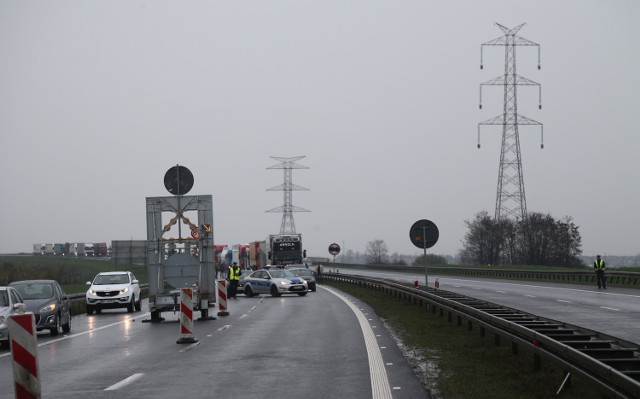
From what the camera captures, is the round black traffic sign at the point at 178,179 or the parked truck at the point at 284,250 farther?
the parked truck at the point at 284,250

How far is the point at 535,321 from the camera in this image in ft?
57.2

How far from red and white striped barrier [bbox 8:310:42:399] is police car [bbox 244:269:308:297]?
125 ft

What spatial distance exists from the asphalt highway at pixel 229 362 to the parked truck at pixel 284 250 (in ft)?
147

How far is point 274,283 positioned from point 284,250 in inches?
992

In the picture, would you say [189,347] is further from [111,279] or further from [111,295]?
[111,279]

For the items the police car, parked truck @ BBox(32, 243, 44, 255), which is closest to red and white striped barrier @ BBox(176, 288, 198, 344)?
the police car

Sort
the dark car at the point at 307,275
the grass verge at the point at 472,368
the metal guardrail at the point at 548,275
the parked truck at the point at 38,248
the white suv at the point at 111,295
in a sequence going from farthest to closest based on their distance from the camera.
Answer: the parked truck at the point at 38,248, the dark car at the point at 307,275, the metal guardrail at the point at 548,275, the white suv at the point at 111,295, the grass verge at the point at 472,368

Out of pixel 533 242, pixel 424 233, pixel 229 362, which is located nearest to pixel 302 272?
pixel 424 233

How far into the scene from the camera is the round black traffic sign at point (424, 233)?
98.6ft

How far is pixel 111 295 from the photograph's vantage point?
3631 cm

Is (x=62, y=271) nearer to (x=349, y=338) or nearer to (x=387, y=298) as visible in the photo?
(x=387, y=298)

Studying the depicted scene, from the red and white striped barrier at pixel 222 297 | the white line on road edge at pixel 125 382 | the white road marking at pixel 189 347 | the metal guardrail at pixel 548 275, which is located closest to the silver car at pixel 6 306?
the white road marking at pixel 189 347

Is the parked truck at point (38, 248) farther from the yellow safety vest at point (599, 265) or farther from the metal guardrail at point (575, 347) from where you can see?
the metal guardrail at point (575, 347)

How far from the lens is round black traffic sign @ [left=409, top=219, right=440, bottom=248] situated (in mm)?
30062
